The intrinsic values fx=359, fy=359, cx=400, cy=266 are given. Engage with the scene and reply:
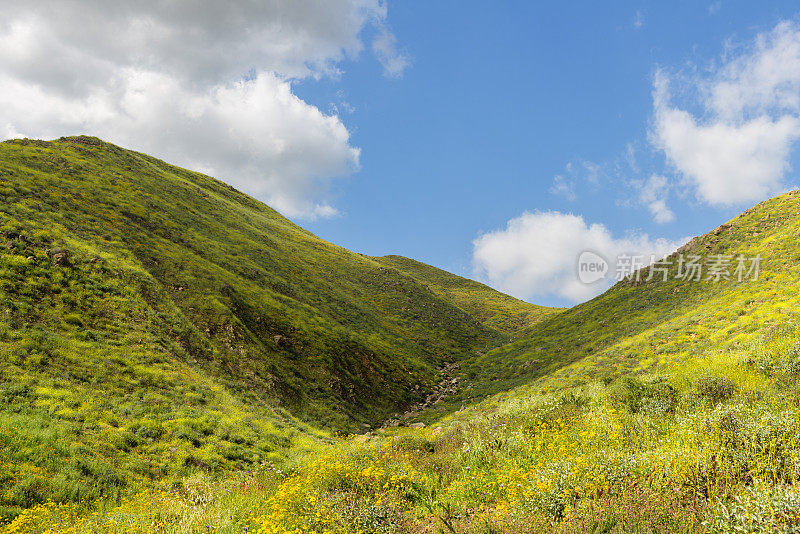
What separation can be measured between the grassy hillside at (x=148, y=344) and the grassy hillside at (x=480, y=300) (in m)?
37.5

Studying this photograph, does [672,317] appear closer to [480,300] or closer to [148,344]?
[148,344]

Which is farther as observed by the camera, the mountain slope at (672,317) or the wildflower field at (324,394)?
the mountain slope at (672,317)

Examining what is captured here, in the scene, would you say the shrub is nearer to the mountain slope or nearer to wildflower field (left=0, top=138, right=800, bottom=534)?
wildflower field (left=0, top=138, right=800, bottom=534)

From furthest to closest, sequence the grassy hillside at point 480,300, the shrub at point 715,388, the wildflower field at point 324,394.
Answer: the grassy hillside at point 480,300 → the shrub at point 715,388 → the wildflower field at point 324,394

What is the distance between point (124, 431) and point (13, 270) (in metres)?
14.3

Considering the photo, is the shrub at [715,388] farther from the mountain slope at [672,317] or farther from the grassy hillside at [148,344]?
the grassy hillside at [148,344]

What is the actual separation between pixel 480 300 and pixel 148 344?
9527 cm

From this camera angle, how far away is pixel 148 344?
22.0 metres

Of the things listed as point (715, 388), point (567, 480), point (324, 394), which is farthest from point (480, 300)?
point (567, 480)

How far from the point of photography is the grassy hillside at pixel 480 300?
87.9 m

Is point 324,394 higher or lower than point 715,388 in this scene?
lower

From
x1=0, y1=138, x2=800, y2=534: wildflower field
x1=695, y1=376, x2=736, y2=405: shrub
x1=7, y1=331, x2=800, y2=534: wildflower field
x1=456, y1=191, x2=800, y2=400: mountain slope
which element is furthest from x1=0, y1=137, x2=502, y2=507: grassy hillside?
x1=695, y1=376, x2=736, y2=405: shrub

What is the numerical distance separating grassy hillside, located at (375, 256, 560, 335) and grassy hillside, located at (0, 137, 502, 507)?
123 feet

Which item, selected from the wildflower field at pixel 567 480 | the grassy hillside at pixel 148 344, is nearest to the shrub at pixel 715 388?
the wildflower field at pixel 567 480
